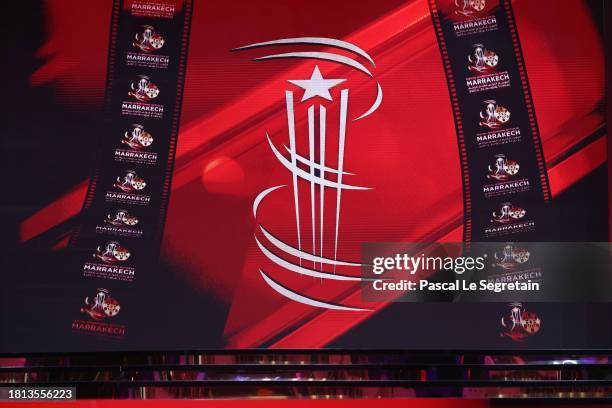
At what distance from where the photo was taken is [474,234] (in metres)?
2.80

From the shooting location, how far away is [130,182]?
282cm

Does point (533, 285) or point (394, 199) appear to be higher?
point (394, 199)

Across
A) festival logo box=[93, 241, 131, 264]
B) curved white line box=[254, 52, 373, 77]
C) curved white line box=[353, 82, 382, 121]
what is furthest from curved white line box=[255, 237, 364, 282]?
curved white line box=[254, 52, 373, 77]

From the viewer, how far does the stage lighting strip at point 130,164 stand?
2.80 metres

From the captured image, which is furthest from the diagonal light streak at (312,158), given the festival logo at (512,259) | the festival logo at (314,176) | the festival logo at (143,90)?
the festival logo at (512,259)

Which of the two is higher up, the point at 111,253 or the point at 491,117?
the point at 491,117

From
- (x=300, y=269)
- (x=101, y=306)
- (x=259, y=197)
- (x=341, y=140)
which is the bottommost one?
(x=101, y=306)

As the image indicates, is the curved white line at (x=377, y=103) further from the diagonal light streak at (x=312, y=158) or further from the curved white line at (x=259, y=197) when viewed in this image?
the curved white line at (x=259, y=197)

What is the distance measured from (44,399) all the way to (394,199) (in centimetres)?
174

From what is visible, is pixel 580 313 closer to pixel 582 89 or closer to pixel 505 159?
pixel 505 159

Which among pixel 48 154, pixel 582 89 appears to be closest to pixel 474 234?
pixel 582 89

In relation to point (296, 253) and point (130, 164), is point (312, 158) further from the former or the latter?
point (130, 164)

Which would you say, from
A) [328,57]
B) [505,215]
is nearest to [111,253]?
[328,57]

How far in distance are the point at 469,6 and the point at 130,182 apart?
1648 millimetres
